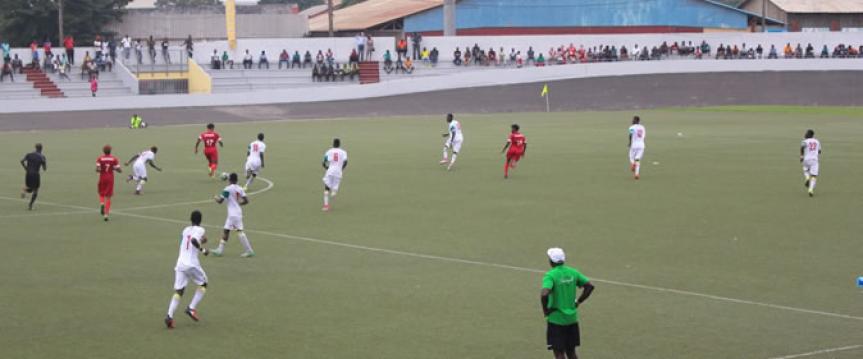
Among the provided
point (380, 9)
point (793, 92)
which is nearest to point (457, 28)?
point (380, 9)

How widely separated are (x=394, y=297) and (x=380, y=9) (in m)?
84.1

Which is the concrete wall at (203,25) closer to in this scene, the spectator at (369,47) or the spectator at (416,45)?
the spectator at (369,47)

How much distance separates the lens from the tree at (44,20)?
83.4m

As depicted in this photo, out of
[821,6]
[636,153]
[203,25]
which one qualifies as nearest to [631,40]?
[821,6]

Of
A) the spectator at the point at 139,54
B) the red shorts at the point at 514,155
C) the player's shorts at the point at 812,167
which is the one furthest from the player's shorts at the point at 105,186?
the spectator at the point at 139,54

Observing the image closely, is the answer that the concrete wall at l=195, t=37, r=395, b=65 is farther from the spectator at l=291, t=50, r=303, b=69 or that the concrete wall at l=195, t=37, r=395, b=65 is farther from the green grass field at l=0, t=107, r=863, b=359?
the green grass field at l=0, t=107, r=863, b=359

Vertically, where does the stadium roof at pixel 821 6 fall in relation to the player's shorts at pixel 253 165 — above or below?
above

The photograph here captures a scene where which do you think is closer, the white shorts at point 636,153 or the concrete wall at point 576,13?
the white shorts at point 636,153

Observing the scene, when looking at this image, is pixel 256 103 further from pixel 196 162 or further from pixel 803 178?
pixel 803 178

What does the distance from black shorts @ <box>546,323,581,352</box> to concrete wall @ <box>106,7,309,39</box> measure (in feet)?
266

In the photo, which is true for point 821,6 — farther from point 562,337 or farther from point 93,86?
point 562,337

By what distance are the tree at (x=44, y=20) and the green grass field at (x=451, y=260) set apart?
49.4m

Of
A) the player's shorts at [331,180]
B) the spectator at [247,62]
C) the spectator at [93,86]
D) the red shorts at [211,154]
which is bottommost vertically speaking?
the player's shorts at [331,180]

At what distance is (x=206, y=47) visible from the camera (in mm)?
73688
